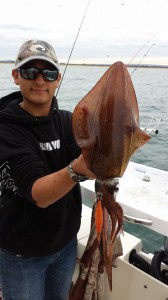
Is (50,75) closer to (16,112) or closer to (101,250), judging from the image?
(16,112)

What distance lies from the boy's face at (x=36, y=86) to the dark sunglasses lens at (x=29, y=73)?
0.06 ft

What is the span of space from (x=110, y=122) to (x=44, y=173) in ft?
2.22

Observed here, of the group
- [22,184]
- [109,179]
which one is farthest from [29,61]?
[109,179]

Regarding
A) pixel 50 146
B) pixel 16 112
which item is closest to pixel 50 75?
pixel 16 112

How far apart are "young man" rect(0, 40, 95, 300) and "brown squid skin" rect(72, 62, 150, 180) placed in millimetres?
332

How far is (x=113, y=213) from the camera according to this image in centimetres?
171

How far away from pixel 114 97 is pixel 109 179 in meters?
0.42

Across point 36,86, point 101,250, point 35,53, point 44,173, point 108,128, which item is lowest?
point 101,250

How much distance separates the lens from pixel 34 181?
1714 mm

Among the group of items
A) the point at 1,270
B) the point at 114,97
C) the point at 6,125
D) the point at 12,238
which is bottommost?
the point at 1,270

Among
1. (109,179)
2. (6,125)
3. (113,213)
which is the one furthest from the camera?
(6,125)

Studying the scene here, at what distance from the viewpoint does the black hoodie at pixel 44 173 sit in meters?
1.88

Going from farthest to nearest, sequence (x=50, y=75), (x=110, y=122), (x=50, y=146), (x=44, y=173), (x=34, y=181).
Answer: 1. (x=50, y=146)
2. (x=50, y=75)
3. (x=44, y=173)
4. (x=34, y=181)
5. (x=110, y=122)

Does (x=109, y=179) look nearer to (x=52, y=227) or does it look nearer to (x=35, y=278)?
(x=52, y=227)
